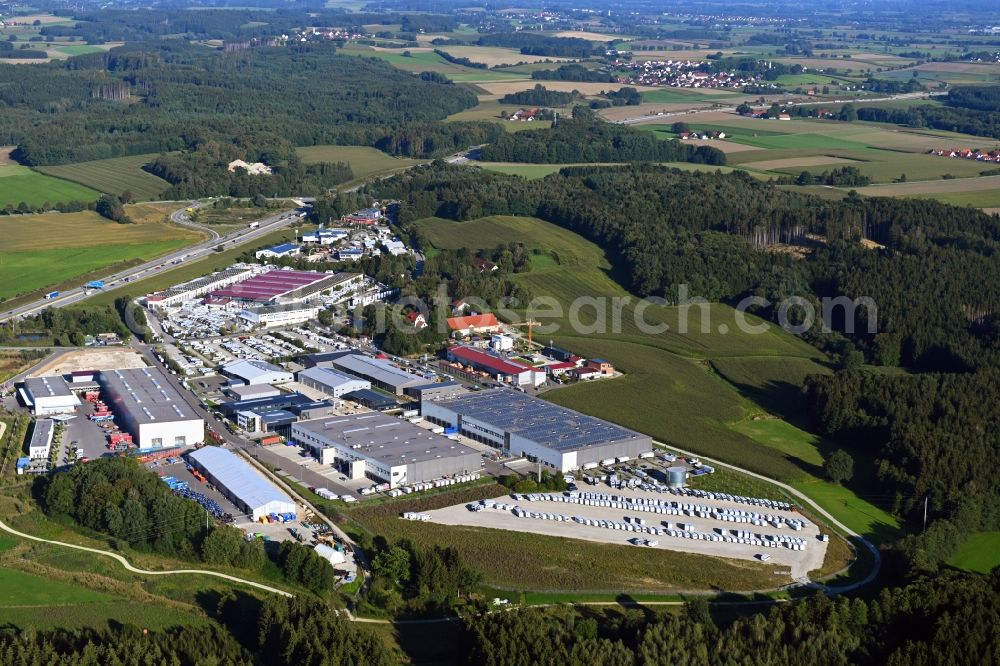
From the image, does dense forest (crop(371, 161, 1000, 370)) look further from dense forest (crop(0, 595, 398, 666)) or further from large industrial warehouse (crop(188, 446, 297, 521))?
dense forest (crop(0, 595, 398, 666))

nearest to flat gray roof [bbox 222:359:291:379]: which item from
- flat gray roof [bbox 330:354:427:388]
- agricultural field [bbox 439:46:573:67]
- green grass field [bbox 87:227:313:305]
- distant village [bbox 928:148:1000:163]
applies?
flat gray roof [bbox 330:354:427:388]

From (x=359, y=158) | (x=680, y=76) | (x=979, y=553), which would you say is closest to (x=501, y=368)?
(x=979, y=553)

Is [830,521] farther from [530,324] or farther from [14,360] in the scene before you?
[14,360]

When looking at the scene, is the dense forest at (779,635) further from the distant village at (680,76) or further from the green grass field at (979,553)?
the distant village at (680,76)

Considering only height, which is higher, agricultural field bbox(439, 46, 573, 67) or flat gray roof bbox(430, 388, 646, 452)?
agricultural field bbox(439, 46, 573, 67)

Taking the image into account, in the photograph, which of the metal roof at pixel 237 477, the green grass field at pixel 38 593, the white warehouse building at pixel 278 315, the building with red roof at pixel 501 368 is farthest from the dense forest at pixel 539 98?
the green grass field at pixel 38 593

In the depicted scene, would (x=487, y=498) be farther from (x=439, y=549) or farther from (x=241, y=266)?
(x=241, y=266)

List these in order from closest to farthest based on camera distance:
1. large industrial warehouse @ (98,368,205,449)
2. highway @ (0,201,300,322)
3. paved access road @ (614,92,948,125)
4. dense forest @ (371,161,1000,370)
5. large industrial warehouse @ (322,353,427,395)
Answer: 1. large industrial warehouse @ (98,368,205,449)
2. large industrial warehouse @ (322,353,427,395)
3. dense forest @ (371,161,1000,370)
4. highway @ (0,201,300,322)
5. paved access road @ (614,92,948,125)
